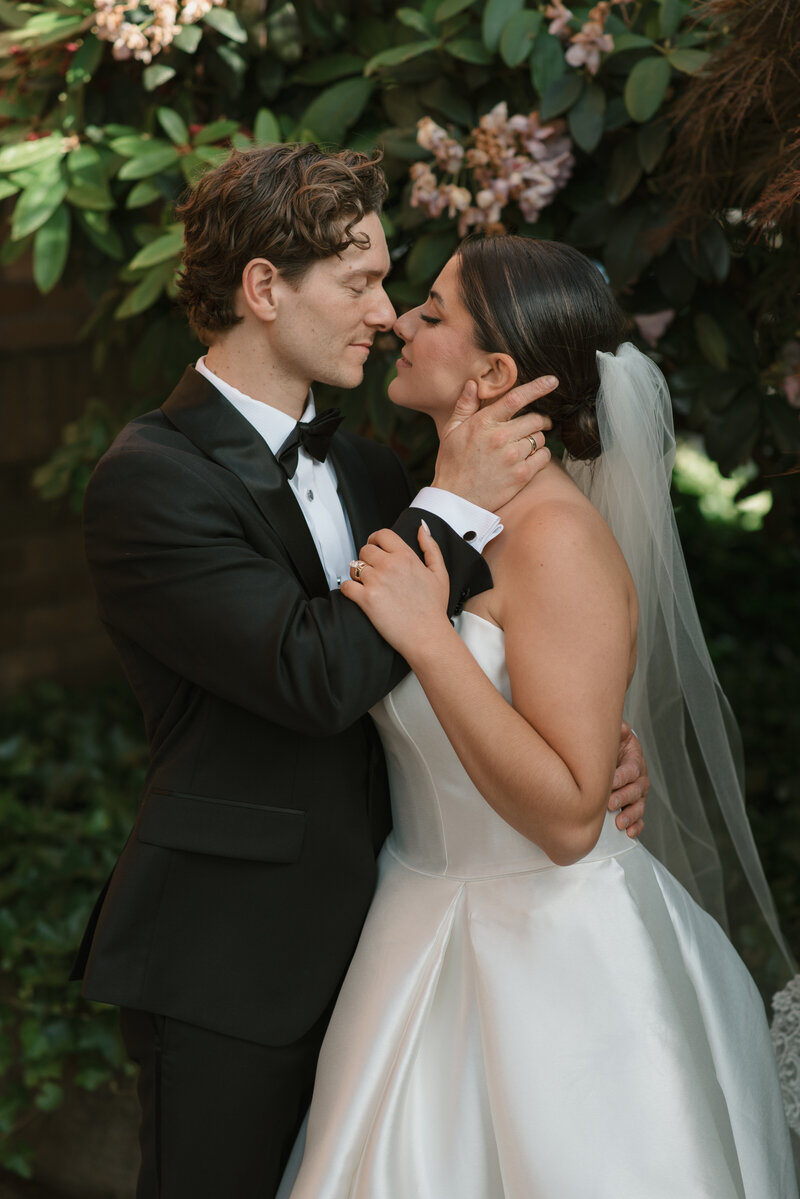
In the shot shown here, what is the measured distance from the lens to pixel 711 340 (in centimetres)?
272

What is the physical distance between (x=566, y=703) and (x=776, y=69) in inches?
48.9

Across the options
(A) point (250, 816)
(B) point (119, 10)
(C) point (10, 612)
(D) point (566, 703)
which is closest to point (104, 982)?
(A) point (250, 816)

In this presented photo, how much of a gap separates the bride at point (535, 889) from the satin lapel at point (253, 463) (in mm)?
182

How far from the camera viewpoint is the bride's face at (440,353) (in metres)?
2.01

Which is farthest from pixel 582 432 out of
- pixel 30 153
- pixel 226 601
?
pixel 30 153

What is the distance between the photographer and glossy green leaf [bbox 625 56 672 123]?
2375 millimetres

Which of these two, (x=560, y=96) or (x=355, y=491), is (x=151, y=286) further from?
(x=560, y=96)

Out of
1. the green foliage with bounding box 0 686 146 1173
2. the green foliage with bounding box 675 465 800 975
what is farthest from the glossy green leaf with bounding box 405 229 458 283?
the green foliage with bounding box 0 686 146 1173

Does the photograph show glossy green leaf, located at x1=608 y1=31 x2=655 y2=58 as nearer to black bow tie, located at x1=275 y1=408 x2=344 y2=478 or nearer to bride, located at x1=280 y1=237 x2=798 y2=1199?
bride, located at x1=280 y1=237 x2=798 y2=1199

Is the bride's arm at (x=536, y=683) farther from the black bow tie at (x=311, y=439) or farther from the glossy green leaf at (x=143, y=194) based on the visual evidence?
the glossy green leaf at (x=143, y=194)

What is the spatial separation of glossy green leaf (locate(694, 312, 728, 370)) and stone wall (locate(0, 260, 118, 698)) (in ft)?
7.73

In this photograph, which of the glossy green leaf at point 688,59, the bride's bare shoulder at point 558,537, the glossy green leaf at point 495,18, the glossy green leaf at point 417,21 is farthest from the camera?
the glossy green leaf at point 417,21

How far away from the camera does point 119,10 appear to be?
2.58m

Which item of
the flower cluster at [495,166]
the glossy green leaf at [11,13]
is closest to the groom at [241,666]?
the flower cluster at [495,166]
